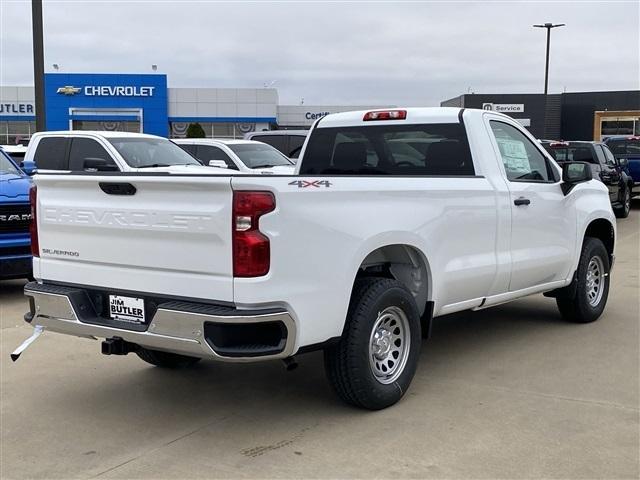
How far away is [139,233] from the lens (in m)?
4.24

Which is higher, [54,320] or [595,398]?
[54,320]

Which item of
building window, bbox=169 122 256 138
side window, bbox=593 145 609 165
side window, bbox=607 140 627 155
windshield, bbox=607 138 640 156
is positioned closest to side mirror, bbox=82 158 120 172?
side window, bbox=593 145 609 165

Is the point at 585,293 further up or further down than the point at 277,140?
further down

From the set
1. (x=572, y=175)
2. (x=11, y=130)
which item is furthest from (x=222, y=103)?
(x=572, y=175)

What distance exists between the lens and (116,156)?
11008 mm

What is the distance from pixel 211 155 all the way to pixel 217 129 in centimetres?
4115

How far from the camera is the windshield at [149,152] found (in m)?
11.2

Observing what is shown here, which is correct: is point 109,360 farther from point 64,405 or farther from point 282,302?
point 282,302

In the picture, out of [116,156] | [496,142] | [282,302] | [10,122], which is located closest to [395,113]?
[496,142]

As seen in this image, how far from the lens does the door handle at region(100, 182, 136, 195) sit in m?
4.27

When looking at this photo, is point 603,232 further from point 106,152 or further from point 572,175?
point 106,152

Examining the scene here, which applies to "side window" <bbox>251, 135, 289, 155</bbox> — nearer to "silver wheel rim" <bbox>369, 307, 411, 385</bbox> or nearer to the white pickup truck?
the white pickup truck

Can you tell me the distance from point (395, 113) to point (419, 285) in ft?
5.29

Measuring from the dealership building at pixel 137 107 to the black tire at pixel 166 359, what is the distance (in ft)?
151
